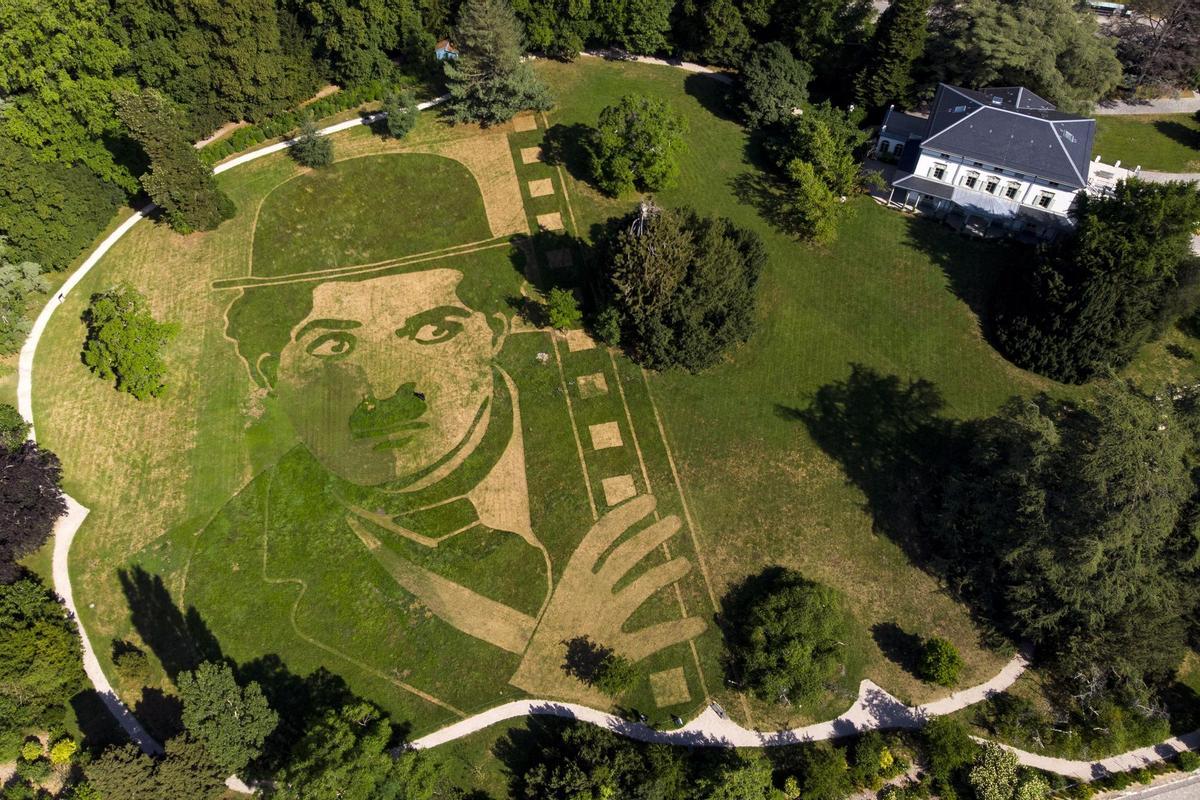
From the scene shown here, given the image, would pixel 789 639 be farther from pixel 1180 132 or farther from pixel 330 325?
pixel 1180 132

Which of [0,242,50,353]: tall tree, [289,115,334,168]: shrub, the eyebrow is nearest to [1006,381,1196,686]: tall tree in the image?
the eyebrow

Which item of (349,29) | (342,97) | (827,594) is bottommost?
(827,594)

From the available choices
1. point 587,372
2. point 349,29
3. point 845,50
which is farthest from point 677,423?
point 349,29

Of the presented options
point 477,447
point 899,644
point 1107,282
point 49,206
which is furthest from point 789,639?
point 49,206

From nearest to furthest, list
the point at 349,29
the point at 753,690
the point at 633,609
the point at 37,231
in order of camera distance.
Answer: the point at 753,690
the point at 633,609
the point at 37,231
the point at 349,29

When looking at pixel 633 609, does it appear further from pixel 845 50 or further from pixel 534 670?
pixel 845 50

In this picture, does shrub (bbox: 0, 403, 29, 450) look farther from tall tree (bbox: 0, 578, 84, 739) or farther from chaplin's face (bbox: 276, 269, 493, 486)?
chaplin's face (bbox: 276, 269, 493, 486)
